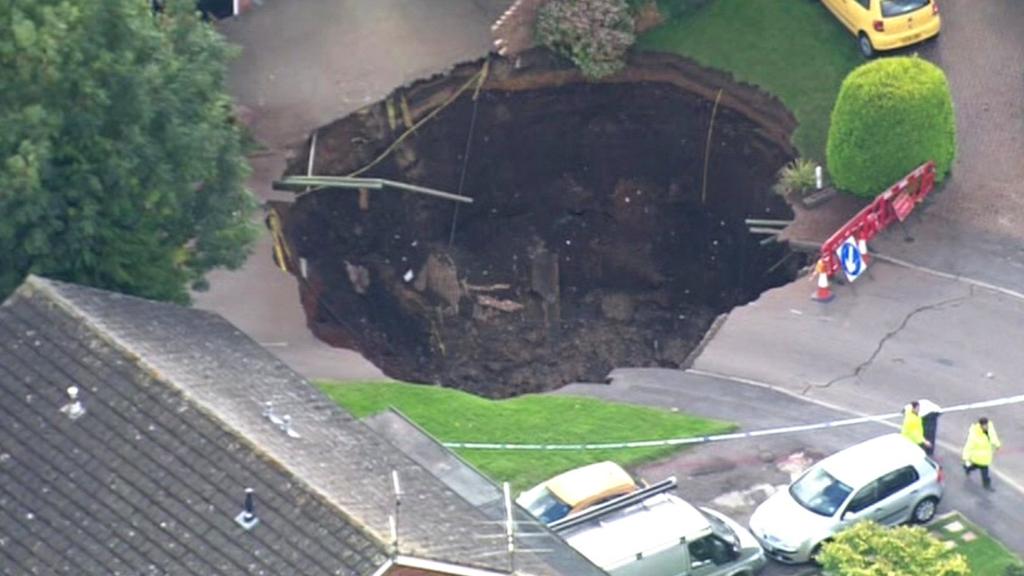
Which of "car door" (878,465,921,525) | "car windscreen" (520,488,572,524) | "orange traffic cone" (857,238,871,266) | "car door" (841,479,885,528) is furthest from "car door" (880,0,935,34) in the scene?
"car windscreen" (520,488,572,524)

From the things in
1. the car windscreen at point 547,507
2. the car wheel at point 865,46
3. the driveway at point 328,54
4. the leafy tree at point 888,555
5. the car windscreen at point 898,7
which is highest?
the car windscreen at point 898,7

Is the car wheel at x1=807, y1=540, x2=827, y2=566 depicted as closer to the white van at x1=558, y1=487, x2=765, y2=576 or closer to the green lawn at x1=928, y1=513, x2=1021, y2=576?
the white van at x1=558, y1=487, x2=765, y2=576

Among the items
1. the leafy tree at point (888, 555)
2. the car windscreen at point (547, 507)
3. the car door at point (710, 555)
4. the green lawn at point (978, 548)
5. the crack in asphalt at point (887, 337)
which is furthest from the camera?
the crack in asphalt at point (887, 337)

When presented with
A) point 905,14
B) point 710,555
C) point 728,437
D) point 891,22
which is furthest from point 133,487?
point 905,14

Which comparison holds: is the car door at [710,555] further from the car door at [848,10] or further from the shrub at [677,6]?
the shrub at [677,6]

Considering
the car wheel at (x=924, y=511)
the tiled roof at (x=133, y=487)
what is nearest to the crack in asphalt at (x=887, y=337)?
the car wheel at (x=924, y=511)

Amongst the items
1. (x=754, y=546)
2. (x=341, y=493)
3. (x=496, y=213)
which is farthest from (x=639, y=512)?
(x=496, y=213)

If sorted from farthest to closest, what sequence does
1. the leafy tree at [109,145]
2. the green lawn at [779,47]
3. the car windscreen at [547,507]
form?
the green lawn at [779,47] → the car windscreen at [547,507] → the leafy tree at [109,145]
